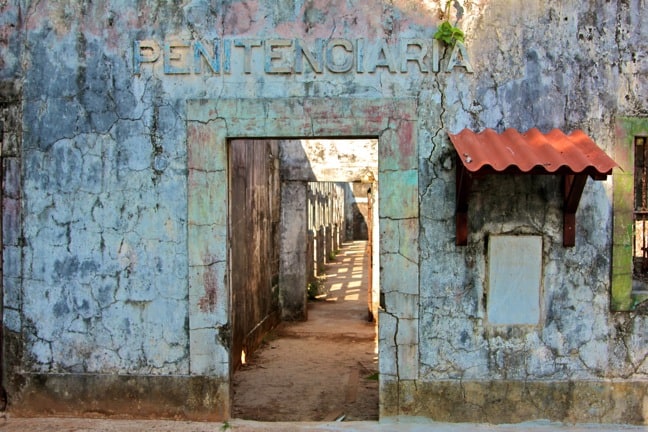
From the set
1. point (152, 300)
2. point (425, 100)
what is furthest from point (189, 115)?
→ point (425, 100)

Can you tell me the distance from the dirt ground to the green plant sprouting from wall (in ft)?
11.1

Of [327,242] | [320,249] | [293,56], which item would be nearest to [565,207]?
[293,56]

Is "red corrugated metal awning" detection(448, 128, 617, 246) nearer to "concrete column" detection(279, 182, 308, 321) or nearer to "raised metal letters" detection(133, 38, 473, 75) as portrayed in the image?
"raised metal letters" detection(133, 38, 473, 75)

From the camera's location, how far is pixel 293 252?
12383 mm

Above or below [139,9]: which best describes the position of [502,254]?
below

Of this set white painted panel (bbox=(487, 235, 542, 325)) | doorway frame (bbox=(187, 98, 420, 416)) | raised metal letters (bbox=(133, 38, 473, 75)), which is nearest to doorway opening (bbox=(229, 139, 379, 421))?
doorway frame (bbox=(187, 98, 420, 416))

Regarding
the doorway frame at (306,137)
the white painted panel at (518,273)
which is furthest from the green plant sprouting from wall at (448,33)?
the white painted panel at (518,273)

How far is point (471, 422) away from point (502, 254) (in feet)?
4.63

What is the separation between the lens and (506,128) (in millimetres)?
5598

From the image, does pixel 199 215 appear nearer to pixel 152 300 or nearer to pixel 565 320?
pixel 152 300

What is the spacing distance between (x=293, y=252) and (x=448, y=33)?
7.36 meters

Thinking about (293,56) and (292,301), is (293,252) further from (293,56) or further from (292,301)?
(293,56)

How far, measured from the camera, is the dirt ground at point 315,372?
654 centimetres

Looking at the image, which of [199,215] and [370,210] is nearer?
[199,215]
